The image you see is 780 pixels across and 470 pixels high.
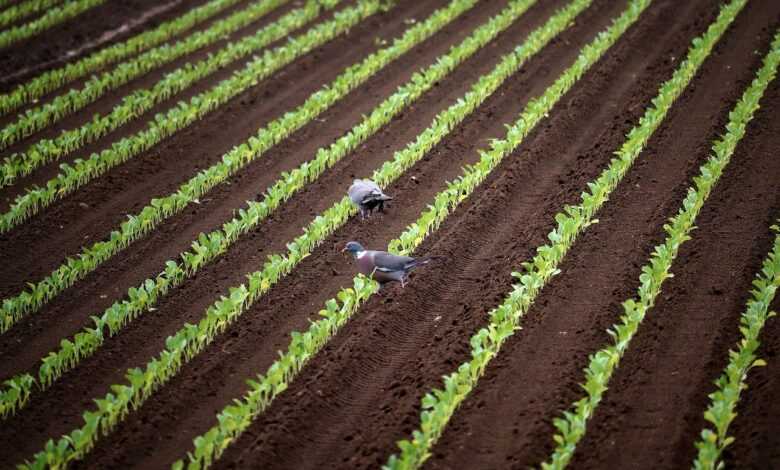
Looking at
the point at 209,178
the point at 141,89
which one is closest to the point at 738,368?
the point at 209,178

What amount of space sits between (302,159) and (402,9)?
7771 mm

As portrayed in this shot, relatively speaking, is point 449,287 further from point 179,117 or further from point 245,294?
point 179,117

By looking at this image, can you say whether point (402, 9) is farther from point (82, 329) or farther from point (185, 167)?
point (82, 329)

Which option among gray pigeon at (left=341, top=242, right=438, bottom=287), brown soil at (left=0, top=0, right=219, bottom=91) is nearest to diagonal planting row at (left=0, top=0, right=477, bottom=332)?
gray pigeon at (left=341, top=242, right=438, bottom=287)

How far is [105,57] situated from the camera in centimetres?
1730

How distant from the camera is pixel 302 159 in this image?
1298 cm

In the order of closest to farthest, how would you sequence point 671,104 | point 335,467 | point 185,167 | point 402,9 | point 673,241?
point 335,467 < point 673,241 < point 185,167 < point 671,104 < point 402,9

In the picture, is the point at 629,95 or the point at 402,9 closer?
the point at 629,95

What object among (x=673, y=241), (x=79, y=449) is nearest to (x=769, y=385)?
(x=673, y=241)

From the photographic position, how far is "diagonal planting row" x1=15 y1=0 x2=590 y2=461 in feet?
25.2

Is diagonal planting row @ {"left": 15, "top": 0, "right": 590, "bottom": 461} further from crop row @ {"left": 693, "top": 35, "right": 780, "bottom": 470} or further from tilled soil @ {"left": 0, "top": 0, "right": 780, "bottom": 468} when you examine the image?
crop row @ {"left": 693, "top": 35, "right": 780, "bottom": 470}

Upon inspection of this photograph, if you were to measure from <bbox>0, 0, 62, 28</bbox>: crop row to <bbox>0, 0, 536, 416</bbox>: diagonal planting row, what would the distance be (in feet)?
33.5

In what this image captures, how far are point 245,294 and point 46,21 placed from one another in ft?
42.6

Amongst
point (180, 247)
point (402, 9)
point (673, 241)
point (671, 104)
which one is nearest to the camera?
point (673, 241)
